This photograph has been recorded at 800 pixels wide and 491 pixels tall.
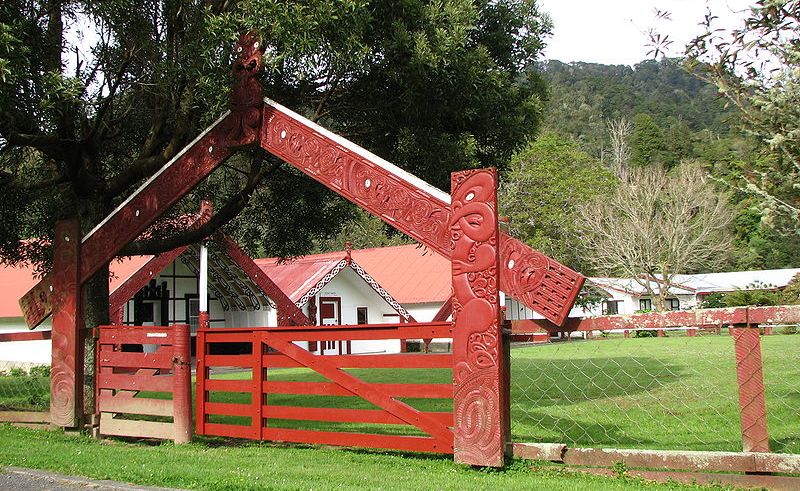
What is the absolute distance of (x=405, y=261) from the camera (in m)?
41.0

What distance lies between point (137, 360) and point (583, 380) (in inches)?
367

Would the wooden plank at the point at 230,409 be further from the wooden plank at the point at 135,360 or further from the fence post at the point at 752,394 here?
the fence post at the point at 752,394

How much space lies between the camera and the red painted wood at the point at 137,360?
29.1 ft

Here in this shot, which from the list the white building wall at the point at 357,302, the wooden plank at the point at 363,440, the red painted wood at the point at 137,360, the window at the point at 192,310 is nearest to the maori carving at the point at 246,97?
the red painted wood at the point at 137,360

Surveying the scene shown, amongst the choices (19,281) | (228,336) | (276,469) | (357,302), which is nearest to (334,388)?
(276,469)

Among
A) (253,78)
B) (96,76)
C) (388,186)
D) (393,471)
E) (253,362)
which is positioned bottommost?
(393,471)

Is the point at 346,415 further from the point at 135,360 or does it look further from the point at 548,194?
the point at 548,194

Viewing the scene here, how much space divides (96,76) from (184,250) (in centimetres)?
1369

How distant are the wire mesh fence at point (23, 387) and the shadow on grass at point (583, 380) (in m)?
7.85

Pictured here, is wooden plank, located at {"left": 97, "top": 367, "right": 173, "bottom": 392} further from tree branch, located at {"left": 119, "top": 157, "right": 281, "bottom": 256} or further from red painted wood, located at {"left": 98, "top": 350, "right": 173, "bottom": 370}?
tree branch, located at {"left": 119, "top": 157, "right": 281, "bottom": 256}

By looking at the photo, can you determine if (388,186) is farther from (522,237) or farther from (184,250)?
(522,237)

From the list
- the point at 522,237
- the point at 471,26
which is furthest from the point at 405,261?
the point at 471,26

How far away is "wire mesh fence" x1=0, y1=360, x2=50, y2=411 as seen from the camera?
13.1 m

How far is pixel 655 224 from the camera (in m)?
44.8
